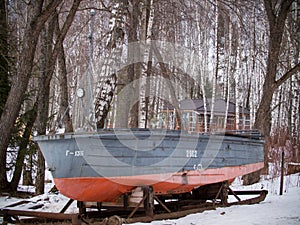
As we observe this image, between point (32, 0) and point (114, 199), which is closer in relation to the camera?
point (114, 199)

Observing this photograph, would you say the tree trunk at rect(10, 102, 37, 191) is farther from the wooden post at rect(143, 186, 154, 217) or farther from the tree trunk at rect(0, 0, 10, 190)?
the wooden post at rect(143, 186, 154, 217)

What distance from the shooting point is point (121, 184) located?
633 cm

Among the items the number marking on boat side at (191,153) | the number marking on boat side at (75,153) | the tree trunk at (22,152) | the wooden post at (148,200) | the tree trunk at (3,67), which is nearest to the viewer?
the number marking on boat side at (75,153)

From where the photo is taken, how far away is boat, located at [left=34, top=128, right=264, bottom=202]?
602 centimetres

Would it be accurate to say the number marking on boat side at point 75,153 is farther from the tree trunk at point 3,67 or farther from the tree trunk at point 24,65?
the tree trunk at point 3,67

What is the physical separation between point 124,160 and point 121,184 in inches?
16.6

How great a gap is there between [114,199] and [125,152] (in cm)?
104

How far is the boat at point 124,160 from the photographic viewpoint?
19.7ft

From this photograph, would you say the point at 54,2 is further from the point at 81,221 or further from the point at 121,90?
the point at 121,90

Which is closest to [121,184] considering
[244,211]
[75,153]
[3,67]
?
[75,153]

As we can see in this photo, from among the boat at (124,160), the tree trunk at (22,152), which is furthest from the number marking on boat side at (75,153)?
the tree trunk at (22,152)

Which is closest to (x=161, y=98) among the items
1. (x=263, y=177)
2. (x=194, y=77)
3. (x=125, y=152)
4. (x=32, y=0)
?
(x=194, y=77)

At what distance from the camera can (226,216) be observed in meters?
6.67

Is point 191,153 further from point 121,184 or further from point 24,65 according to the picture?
point 24,65
